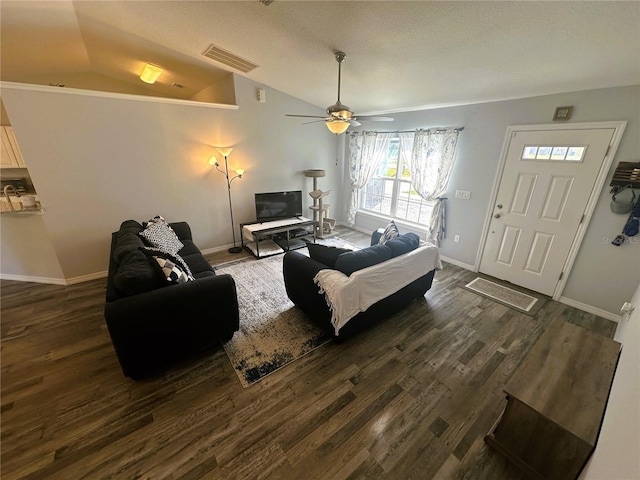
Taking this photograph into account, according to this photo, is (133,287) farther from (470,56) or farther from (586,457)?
(470,56)

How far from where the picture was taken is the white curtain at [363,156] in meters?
4.72

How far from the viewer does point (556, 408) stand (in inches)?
49.3

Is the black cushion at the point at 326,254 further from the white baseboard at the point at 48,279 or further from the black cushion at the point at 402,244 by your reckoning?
the white baseboard at the point at 48,279

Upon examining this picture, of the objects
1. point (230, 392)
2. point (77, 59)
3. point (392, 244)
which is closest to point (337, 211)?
point (392, 244)

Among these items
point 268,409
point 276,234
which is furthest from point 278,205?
point 268,409

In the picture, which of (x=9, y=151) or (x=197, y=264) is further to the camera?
(x=9, y=151)

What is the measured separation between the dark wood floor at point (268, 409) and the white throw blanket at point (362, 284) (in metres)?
0.43

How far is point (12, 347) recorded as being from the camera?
7.27 feet

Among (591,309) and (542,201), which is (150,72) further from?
(591,309)

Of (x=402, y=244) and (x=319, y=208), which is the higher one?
(x=402, y=244)

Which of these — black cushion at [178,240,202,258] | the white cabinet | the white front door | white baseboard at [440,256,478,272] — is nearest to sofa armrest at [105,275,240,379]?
black cushion at [178,240,202,258]

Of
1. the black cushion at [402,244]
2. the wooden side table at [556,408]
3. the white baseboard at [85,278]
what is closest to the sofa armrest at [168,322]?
the black cushion at [402,244]

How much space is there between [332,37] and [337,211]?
379 centimetres

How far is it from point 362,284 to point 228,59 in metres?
3.43
